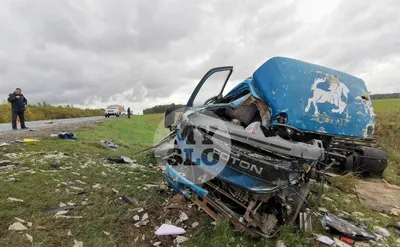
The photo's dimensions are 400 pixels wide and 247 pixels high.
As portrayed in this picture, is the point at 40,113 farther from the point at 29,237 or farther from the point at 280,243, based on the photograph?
the point at 280,243

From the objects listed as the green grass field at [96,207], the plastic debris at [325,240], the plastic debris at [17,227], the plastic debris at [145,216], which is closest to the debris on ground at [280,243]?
the green grass field at [96,207]

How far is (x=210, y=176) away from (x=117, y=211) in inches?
50.3

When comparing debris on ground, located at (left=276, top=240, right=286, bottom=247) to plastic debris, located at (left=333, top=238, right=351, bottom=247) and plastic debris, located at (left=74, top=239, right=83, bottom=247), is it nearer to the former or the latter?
plastic debris, located at (left=333, top=238, right=351, bottom=247)

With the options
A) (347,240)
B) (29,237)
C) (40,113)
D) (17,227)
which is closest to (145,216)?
(29,237)

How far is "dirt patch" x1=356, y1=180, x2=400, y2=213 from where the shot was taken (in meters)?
4.40

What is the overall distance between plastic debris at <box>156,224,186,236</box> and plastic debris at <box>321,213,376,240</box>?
5.72 ft

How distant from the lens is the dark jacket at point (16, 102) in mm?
10784

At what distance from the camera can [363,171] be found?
614 cm

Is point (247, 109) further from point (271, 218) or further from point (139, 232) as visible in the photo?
point (139, 232)

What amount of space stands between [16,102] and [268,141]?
11627 millimetres

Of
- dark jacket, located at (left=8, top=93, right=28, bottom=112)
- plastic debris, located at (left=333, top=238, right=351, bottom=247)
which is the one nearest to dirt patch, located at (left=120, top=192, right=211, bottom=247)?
plastic debris, located at (left=333, top=238, right=351, bottom=247)

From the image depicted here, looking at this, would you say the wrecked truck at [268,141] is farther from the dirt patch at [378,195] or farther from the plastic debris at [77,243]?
the dirt patch at [378,195]

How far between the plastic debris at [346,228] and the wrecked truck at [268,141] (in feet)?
1.22

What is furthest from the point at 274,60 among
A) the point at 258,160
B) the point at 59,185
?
the point at 59,185
